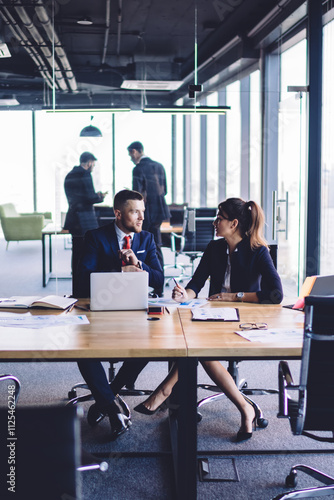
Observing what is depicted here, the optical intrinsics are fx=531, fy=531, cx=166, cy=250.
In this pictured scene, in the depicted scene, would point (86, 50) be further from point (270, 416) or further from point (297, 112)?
point (270, 416)

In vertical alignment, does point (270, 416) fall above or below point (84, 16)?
below

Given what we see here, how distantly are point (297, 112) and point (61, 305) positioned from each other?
4.31 metres

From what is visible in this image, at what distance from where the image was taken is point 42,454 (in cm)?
118

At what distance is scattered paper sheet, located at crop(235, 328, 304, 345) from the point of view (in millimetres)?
2168

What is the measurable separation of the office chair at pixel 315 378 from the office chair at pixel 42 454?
107 cm

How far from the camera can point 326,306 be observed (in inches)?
75.4

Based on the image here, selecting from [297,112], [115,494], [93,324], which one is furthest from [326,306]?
[297,112]

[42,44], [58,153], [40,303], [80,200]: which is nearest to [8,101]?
[58,153]

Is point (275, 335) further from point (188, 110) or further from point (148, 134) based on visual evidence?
point (148, 134)

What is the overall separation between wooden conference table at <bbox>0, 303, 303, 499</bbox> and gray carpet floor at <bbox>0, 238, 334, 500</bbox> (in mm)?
353

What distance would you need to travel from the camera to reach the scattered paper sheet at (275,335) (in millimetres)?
2168

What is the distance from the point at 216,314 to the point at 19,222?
509 centimetres

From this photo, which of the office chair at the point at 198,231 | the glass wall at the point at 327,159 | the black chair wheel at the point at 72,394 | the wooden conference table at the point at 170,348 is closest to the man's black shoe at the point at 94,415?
the black chair wheel at the point at 72,394

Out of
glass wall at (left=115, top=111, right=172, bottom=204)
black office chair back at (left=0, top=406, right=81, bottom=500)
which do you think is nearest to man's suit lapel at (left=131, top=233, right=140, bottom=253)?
black office chair back at (left=0, top=406, right=81, bottom=500)
